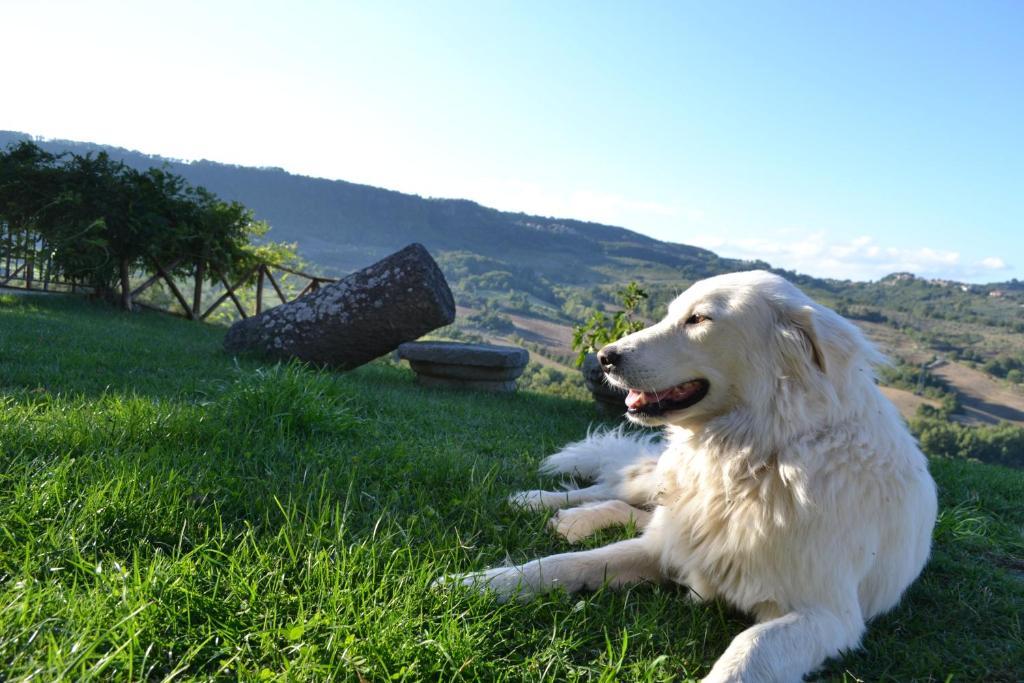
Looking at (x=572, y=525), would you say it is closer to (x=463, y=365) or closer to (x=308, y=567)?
(x=308, y=567)

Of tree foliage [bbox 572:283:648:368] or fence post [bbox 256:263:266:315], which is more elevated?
tree foliage [bbox 572:283:648:368]

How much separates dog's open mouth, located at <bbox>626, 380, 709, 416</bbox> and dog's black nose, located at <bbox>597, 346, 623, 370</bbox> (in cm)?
14

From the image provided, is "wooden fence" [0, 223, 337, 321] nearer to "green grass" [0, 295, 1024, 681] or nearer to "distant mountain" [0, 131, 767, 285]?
"green grass" [0, 295, 1024, 681]

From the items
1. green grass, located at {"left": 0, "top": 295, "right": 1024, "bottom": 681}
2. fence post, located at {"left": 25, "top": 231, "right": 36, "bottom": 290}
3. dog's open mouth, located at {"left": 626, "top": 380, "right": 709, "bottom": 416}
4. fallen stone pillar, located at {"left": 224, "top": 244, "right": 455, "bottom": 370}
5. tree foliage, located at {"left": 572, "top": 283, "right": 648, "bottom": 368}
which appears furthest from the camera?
fence post, located at {"left": 25, "top": 231, "right": 36, "bottom": 290}

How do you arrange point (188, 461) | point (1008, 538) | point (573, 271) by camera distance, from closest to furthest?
point (188, 461) < point (1008, 538) < point (573, 271)

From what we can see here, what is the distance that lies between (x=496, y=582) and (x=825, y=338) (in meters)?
1.52

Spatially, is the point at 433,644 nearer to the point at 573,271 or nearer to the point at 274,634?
the point at 274,634

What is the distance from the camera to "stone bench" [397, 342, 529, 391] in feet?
27.1

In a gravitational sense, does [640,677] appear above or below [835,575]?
below

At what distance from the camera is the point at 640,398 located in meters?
2.74

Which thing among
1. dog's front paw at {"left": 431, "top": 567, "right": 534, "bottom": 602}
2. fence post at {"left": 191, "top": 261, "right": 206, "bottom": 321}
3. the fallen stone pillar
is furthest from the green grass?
fence post at {"left": 191, "top": 261, "right": 206, "bottom": 321}

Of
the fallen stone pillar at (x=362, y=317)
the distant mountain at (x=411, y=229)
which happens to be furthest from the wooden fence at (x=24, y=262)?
the distant mountain at (x=411, y=229)

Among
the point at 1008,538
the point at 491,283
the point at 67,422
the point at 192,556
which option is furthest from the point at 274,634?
the point at 491,283

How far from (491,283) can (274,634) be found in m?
41.1
